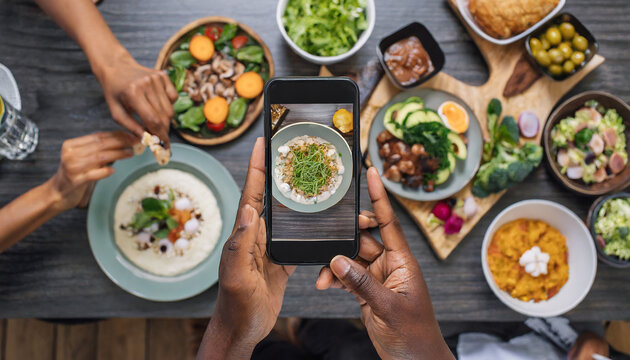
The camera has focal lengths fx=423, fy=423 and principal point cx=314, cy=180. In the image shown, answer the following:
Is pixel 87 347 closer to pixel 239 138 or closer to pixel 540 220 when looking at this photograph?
pixel 239 138

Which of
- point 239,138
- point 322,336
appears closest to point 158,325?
point 322,336

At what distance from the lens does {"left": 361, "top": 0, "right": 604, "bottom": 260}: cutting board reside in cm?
172

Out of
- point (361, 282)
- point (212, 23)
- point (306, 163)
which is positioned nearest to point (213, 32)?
point (212, 23)

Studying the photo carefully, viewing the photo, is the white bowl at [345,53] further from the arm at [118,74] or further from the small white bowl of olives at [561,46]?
the small white bowl of olives at [561,46]

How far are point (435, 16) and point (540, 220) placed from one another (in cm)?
96

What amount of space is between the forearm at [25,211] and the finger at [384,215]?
1.16m

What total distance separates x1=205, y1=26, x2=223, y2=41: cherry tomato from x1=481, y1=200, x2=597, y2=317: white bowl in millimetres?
1316

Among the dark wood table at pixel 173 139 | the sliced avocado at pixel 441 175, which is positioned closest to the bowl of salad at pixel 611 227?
the dark wood table at pixel 173 139

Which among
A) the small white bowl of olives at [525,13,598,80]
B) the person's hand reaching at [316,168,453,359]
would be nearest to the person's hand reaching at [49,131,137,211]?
the person's hand reaching at [316,168,453,359]

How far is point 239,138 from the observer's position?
1.74m

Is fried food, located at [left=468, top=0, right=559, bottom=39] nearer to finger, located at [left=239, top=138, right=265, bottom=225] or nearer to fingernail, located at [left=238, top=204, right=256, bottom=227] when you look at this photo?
finger, located at [left=239, top=138, right=265, bottom=225]

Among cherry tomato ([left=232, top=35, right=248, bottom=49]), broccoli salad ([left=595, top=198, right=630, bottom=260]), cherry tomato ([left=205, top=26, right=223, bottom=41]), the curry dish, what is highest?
cherry tomato ([left=205, top=26, right=223, bottom=41])

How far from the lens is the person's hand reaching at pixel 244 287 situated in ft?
3.98

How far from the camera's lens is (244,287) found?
123cm
